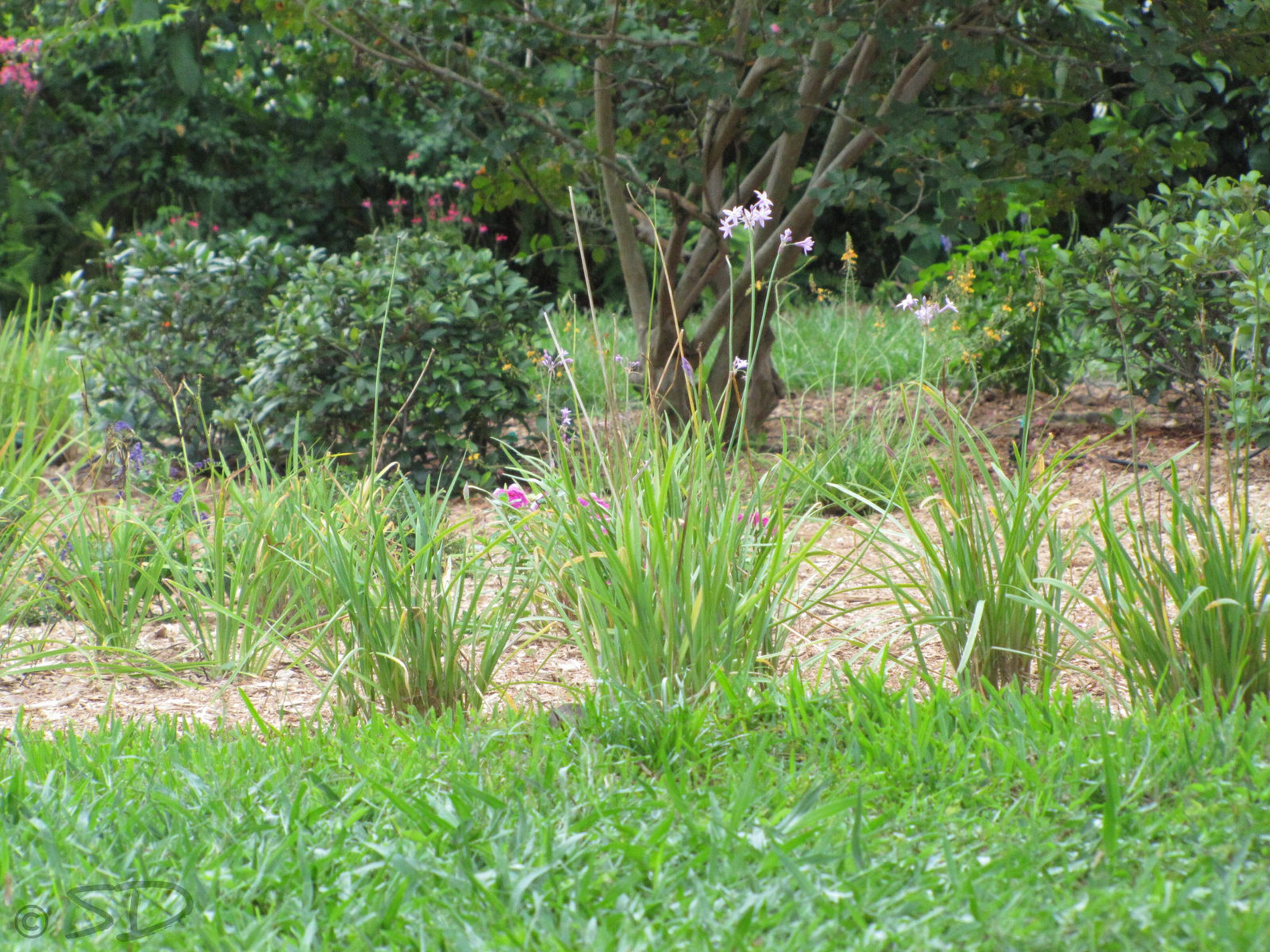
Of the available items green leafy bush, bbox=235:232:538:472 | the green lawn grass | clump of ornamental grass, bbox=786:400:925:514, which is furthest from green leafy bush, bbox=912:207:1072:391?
the green lawn grass

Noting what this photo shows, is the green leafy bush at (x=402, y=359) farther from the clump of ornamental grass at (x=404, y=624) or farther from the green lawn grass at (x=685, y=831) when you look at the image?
the green lawn grass at (x=685, y=831)

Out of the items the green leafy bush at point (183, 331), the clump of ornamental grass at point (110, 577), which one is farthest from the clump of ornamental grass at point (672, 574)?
the green leafy bush at point (183, 331)

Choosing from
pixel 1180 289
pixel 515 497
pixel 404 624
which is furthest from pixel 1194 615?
pixel 1180 289

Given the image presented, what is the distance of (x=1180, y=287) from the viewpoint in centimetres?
424

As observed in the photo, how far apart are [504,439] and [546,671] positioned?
6.25 ft

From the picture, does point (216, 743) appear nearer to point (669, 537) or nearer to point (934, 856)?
point (669, 537)

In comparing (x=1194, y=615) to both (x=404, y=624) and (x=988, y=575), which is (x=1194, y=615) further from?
(x=404, y=624)

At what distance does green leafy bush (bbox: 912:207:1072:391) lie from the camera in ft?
17.1

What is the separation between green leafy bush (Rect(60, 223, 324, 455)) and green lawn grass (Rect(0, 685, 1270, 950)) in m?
3.11

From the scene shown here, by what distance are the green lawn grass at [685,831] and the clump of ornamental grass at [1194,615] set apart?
0.50ft

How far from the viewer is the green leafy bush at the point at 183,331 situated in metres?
5.04

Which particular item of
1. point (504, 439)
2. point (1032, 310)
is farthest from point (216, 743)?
point (1032, 310)

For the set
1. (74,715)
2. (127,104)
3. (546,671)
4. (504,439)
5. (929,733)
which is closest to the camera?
(929,733)

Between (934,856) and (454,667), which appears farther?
(454,667)
